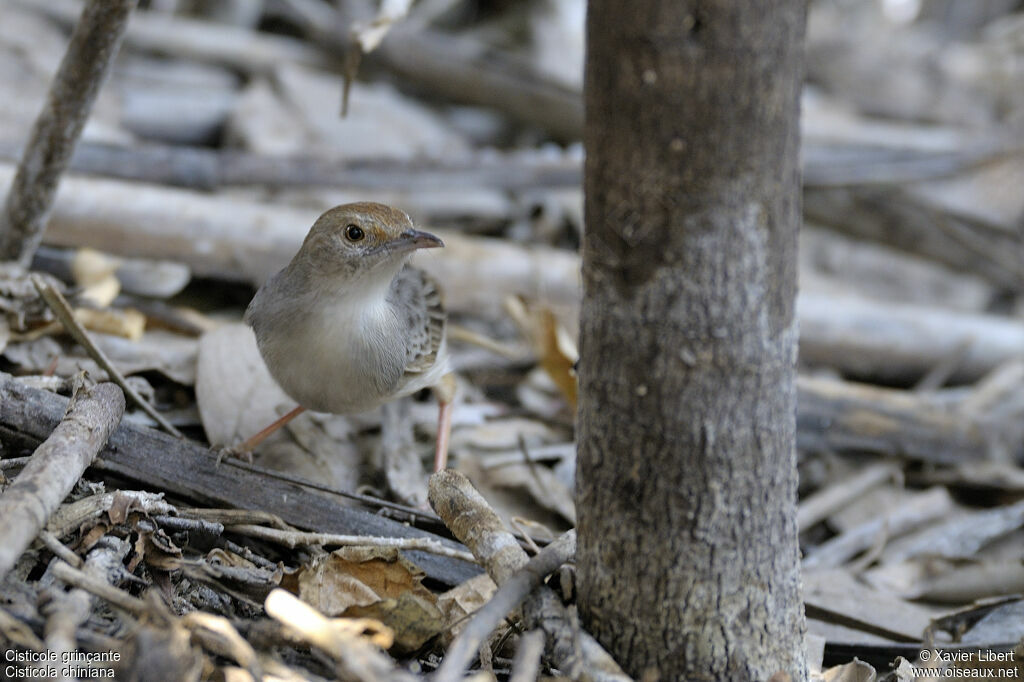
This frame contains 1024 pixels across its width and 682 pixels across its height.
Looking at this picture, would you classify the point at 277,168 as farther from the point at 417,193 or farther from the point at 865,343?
the point at 865,343

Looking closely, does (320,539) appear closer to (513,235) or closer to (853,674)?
(853,674)

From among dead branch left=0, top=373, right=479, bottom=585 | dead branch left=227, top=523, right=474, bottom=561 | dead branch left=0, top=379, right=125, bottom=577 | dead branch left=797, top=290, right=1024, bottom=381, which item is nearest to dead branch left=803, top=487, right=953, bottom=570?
dead branch left=797, top=290, right=1024, bottom=381

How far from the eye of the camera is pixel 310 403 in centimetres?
416

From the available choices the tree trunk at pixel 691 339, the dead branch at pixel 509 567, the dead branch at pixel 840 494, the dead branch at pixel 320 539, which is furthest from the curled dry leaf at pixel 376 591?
the dead branch at pixel 840 494

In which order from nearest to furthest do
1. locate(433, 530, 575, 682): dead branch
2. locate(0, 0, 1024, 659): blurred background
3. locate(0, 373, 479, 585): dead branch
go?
locate(433, 530, 575, 682): dead branch
locate(0, 373, 479, 585): dead branch
locate(0, 0, 1024, 659): blurred background

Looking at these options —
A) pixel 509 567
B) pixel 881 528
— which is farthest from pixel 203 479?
pixel 881 528

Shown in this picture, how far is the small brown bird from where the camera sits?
3.96 m

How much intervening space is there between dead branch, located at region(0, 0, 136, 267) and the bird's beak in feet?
4.89

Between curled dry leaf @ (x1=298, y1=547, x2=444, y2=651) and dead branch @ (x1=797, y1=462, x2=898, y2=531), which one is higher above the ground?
curled dry leaf @ (x1=298, y1=547, x2=444, y2=651)

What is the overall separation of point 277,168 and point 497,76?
2609 millimetres

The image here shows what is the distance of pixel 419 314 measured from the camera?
Result: 4762mm

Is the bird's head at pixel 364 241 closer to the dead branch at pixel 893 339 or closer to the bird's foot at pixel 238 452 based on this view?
the bird's foot at pixel 238 452

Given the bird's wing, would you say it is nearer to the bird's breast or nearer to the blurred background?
the bird's breast

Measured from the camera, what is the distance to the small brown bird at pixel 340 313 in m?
3.96
